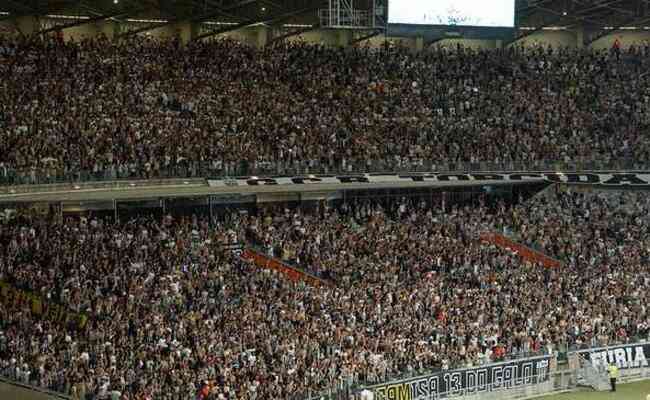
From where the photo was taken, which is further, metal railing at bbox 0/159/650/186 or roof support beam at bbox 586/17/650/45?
roof support beam at bbox 586/17/650/45

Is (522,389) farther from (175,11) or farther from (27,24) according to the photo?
(27,24)

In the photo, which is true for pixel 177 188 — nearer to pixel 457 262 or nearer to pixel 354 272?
pixel 354 272

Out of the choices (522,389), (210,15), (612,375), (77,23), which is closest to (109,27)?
(77,23)

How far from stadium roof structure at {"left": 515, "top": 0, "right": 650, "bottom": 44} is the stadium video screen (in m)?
6.57

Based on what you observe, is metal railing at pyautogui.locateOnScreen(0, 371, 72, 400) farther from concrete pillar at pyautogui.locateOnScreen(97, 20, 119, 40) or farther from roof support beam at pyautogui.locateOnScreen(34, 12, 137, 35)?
concrete pillar at pyautogui.locateOnScreen(97, 20, 119, 40)

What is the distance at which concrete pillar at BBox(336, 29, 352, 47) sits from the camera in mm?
59838

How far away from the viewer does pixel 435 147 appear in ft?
166

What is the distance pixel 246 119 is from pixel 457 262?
393 inches

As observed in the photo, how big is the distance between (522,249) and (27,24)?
22.9 metres

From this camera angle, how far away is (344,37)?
60.0 meters

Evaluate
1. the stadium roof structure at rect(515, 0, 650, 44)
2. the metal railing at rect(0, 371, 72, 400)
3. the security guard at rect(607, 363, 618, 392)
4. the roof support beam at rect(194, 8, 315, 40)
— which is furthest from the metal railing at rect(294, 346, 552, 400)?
the stadium roof structure at rect(515, 0, 650, 44)

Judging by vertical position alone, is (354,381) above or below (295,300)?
below

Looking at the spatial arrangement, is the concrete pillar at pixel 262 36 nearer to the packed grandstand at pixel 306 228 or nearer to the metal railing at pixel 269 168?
the packed grandstand at pixel 306 228

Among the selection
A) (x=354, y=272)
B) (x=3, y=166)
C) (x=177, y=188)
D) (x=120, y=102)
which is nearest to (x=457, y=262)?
(x=354, y=272)
